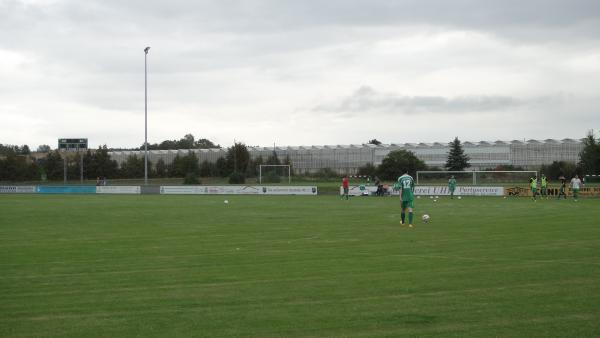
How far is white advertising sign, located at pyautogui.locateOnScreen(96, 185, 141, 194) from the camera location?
71.6 meters

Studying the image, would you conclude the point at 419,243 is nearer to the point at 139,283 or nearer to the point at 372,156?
the point at 139,283

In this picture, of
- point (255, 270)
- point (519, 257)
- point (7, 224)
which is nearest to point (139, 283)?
point (255, 270)

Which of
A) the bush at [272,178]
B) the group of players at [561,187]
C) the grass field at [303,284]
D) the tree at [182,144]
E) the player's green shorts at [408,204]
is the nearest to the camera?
the grass field at [303,284]

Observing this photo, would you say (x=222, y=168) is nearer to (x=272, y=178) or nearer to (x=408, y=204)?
(x=272, y=178)

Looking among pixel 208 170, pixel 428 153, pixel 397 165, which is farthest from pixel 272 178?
pixel 428 153

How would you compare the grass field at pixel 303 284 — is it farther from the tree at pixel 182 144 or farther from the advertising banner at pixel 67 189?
the tree at pixel 182 144

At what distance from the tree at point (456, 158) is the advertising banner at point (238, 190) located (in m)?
41.6

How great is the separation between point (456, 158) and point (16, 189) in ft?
209

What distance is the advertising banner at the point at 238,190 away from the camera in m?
64.1

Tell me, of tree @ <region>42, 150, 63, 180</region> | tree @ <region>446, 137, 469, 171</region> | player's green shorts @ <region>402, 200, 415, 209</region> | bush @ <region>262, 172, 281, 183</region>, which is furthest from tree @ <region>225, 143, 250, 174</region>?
player's green shorts @ <region>402, 200, 415, 209</region>

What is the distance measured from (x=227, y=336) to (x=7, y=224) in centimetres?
2085

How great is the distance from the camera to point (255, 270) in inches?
483

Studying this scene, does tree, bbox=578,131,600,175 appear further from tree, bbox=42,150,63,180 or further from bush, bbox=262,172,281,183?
tree, bbox=42,150,63,180

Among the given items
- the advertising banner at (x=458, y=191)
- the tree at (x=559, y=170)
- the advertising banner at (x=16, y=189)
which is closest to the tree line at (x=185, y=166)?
the tree at (x=559, y=170)
